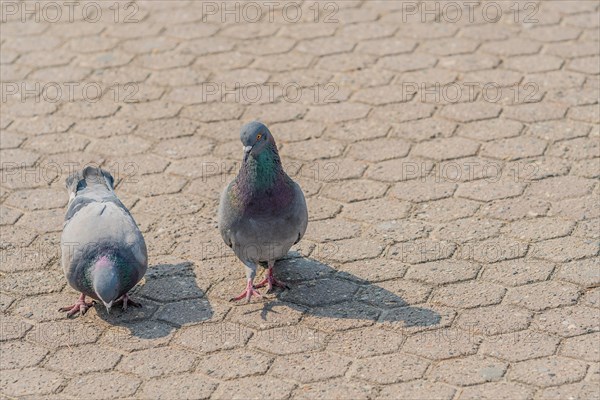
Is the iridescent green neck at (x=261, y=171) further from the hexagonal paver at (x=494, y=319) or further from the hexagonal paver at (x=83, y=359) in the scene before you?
the hexagonal paver at (x=494, y=319)

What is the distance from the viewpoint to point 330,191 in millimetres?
8250

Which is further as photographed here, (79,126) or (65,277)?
(79,126)

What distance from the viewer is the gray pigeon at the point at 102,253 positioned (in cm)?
670

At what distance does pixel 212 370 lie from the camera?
6445 mm

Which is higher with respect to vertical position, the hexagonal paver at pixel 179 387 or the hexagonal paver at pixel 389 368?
the hexagonal paver at pixel 389 368

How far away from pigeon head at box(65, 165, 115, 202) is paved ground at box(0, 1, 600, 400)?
0.48 meters

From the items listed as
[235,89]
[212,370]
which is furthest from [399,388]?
[235,89]

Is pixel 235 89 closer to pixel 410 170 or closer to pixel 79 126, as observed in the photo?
pixel 79 126

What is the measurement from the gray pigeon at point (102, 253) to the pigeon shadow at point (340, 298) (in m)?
0.91

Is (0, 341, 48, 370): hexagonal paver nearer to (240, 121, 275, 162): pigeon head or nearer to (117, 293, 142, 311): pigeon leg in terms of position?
(117, 293, 142, 311): pigeon leg

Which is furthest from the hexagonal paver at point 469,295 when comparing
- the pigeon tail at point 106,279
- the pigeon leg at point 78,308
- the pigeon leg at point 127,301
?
the pigeon leg at point 78,308

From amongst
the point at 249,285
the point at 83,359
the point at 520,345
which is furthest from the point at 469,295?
the point at 83,359

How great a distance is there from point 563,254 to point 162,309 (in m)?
2.73

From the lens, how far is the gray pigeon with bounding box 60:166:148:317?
670cm
